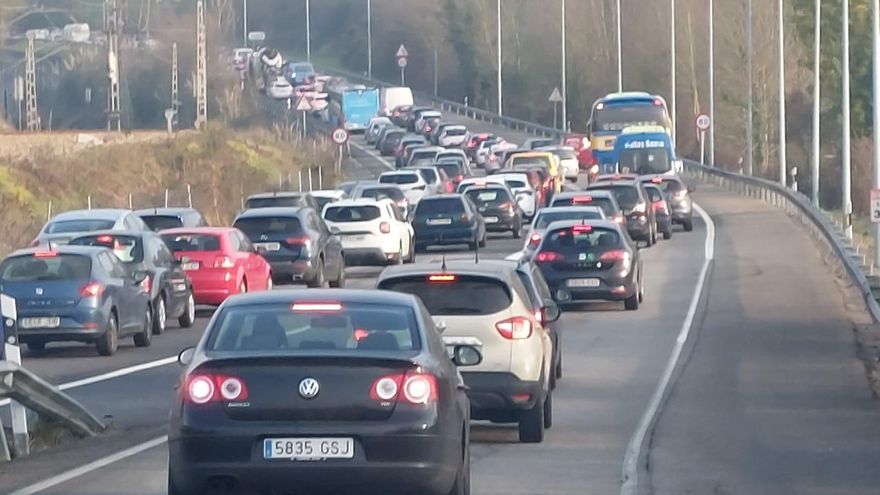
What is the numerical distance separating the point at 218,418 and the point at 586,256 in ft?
72.6

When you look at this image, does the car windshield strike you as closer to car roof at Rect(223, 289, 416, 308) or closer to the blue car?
the blue car

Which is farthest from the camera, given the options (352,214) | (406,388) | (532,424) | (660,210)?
(660,210)

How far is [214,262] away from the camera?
104 ft

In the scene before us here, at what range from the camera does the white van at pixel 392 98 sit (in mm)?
123312

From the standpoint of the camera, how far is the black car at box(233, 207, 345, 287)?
35.2 m

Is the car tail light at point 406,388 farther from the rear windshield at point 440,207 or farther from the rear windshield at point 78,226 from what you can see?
the rear windshield at point 440,207

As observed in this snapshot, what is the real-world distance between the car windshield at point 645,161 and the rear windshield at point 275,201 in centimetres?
2413

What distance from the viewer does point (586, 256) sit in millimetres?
32469

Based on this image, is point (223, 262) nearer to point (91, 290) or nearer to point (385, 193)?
point (91, 290)

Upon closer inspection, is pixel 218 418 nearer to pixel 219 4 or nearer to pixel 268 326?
pixel 268 326

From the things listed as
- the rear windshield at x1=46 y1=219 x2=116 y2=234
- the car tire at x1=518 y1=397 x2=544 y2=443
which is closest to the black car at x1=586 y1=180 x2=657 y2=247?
the rear windshield at x1=46 y1=219 x2=116 y2=234

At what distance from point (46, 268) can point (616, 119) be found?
138 feet

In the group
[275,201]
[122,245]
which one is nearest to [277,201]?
[275,201]

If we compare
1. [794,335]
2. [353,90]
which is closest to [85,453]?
[794,335]
